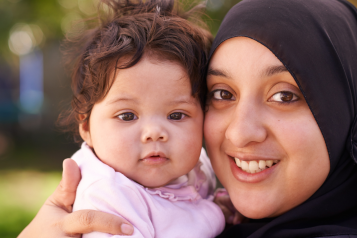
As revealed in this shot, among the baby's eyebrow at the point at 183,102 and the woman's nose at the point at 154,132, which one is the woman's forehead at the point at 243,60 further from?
the woman's nose at the point at 154,132

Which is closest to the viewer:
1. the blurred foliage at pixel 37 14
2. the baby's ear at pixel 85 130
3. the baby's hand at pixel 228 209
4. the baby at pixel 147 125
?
the baby at pixel 147 125

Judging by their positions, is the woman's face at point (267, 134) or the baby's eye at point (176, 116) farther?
the baby's eye at point (176, 116)

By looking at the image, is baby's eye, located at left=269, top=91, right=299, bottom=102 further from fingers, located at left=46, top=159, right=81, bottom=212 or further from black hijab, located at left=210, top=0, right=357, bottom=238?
fingers, located at left=46, top=159, right=81, bottom=212

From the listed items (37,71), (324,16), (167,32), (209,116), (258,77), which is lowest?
(37,71)

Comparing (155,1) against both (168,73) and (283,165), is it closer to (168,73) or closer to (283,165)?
(168,73)

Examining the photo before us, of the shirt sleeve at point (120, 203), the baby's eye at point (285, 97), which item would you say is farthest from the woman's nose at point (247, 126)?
the shirt sleeve at point (120, 203)

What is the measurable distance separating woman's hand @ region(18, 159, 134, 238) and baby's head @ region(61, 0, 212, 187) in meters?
0.24

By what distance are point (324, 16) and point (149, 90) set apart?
1.12 metres

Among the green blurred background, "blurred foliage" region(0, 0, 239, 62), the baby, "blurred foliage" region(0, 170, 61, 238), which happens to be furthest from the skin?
"blurred foliage" region(0, 0, 239, 62)

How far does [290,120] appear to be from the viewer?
1.87 metres

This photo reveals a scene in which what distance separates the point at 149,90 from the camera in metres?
1.99

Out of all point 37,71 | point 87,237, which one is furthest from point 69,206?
point 37,71

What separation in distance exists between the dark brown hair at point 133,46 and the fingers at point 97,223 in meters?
0.71

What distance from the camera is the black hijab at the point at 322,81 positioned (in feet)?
6.07
